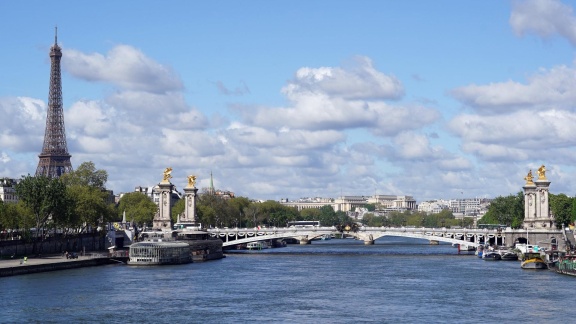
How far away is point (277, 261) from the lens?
100500 millimetres

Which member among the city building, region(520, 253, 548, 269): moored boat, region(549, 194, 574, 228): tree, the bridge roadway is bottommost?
region(520, 253, 548, 269): moored boat

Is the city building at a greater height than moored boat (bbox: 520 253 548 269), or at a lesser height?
greater

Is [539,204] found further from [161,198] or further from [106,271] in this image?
[106,271]

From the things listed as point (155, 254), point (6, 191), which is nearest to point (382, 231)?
point (155, 254)

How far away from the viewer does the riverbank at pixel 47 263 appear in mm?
72062

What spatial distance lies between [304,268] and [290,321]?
36723 millimetres

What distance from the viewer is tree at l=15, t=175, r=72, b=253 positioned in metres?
93.1

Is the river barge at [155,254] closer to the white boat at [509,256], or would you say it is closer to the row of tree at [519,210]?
the white boat at [509,256]

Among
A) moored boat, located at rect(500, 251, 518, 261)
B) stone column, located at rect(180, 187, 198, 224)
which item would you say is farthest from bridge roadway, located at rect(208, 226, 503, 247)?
moored boat, located at rect(500, 251, 518, 261)

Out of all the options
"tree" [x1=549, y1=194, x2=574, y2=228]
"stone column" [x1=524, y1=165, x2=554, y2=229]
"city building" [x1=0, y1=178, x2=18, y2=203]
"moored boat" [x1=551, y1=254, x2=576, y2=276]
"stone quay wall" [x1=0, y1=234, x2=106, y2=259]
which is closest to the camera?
"moored boat" [x1=551, y1=254, x2=576, y2=276]

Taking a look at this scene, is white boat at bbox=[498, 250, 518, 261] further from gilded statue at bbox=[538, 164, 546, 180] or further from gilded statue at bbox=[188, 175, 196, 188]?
gilded statue at bbox=[188, 175, 196, 188]

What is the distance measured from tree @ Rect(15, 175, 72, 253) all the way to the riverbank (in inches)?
190

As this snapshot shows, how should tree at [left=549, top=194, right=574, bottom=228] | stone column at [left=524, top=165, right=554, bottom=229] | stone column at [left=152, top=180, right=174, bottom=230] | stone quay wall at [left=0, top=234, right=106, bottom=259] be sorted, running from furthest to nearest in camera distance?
tree at [left=549, top=194, right=574, bottom=228] → stone column at [left=152, top=180, right=174, bottom=230] → stone column at [left=524, top=165, right=554, bottom=229] → stone quay wall at [left=0, top=234, right=106, bottom=259]

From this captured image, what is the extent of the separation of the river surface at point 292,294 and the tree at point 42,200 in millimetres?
9673
